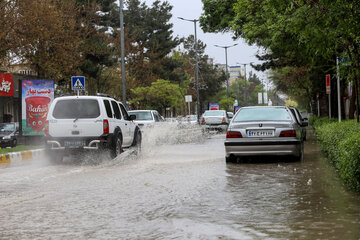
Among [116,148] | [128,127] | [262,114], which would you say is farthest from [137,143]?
[262,114]

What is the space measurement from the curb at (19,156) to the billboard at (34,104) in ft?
8.77

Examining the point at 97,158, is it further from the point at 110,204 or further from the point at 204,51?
the point at 204,51

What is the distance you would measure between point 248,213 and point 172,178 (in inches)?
159

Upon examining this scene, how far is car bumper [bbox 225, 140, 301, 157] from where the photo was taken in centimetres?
1264

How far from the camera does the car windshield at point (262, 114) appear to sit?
44.0 ft

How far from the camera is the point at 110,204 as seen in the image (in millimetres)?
7605

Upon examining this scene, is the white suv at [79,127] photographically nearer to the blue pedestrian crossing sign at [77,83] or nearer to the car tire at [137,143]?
the car tire at [137,143]

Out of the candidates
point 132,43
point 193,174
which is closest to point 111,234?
point 193,174

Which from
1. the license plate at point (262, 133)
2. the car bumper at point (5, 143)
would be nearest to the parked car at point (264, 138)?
the license plate at point (262, 133)

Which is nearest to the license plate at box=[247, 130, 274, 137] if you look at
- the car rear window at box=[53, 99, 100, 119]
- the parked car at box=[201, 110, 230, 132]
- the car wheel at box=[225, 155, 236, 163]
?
the car wheel at box=[225, 155, 236, 163]

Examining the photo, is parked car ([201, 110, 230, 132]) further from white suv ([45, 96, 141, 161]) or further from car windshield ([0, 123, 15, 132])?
white suv ([45, 96, 141, 161])

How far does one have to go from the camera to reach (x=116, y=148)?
48.1 feet

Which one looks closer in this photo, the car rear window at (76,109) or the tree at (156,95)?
the car rear window at (76,109)

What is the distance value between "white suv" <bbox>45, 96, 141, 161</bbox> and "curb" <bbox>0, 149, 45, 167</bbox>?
10.8ft
